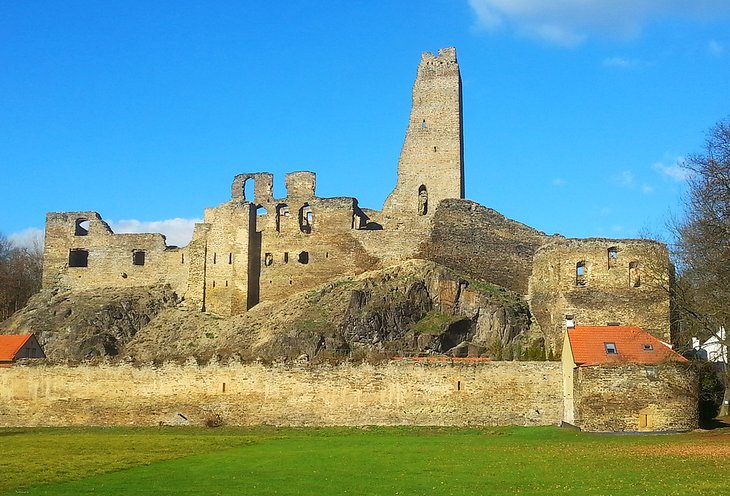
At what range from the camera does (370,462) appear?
26516 millimetres

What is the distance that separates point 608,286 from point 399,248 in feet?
41.1

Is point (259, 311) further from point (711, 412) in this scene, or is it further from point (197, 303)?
point (711, 412)

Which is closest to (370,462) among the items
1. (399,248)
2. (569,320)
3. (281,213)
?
(569,320)

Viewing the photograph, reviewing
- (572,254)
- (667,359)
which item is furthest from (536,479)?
(572,254)

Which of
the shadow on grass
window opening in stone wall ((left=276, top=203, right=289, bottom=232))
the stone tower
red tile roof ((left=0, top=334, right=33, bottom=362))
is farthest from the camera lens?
the stone tower

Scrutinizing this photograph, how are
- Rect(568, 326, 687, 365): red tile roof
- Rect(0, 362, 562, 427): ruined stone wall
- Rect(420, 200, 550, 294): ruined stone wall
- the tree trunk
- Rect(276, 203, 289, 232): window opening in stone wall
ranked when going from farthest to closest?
Rect(276, 203, 289, 232): window opening in stone wall
Rect(420, 200, 550, 294): ruined stone wall
the tree trunk
Rect(0, 362, 562, 427): ruined stone wall
Rect(568, 326, 687, 365): red tile roof

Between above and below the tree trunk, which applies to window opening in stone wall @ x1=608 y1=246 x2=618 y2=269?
above

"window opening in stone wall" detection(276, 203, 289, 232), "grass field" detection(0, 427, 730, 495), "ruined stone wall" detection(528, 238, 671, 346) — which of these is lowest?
"grass field" detection(0, 427, 730, 495)

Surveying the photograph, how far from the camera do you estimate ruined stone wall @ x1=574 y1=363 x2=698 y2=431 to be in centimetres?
3412

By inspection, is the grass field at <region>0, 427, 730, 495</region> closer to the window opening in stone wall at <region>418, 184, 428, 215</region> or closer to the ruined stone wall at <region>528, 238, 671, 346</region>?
the ruined stone wall at <region>528, 238, 671, 346</region>

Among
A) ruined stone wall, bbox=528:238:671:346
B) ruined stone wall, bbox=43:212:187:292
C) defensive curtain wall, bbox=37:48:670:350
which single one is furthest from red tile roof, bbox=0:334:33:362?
ruined stone wall, bbox=528:238:671:346

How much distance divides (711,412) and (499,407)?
805 cm

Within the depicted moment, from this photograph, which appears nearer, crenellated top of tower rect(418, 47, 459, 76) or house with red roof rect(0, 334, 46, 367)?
house with red roof rect(0, 334, 46, 367)

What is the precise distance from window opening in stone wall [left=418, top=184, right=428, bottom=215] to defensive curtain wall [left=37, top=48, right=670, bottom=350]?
2.6 inches
